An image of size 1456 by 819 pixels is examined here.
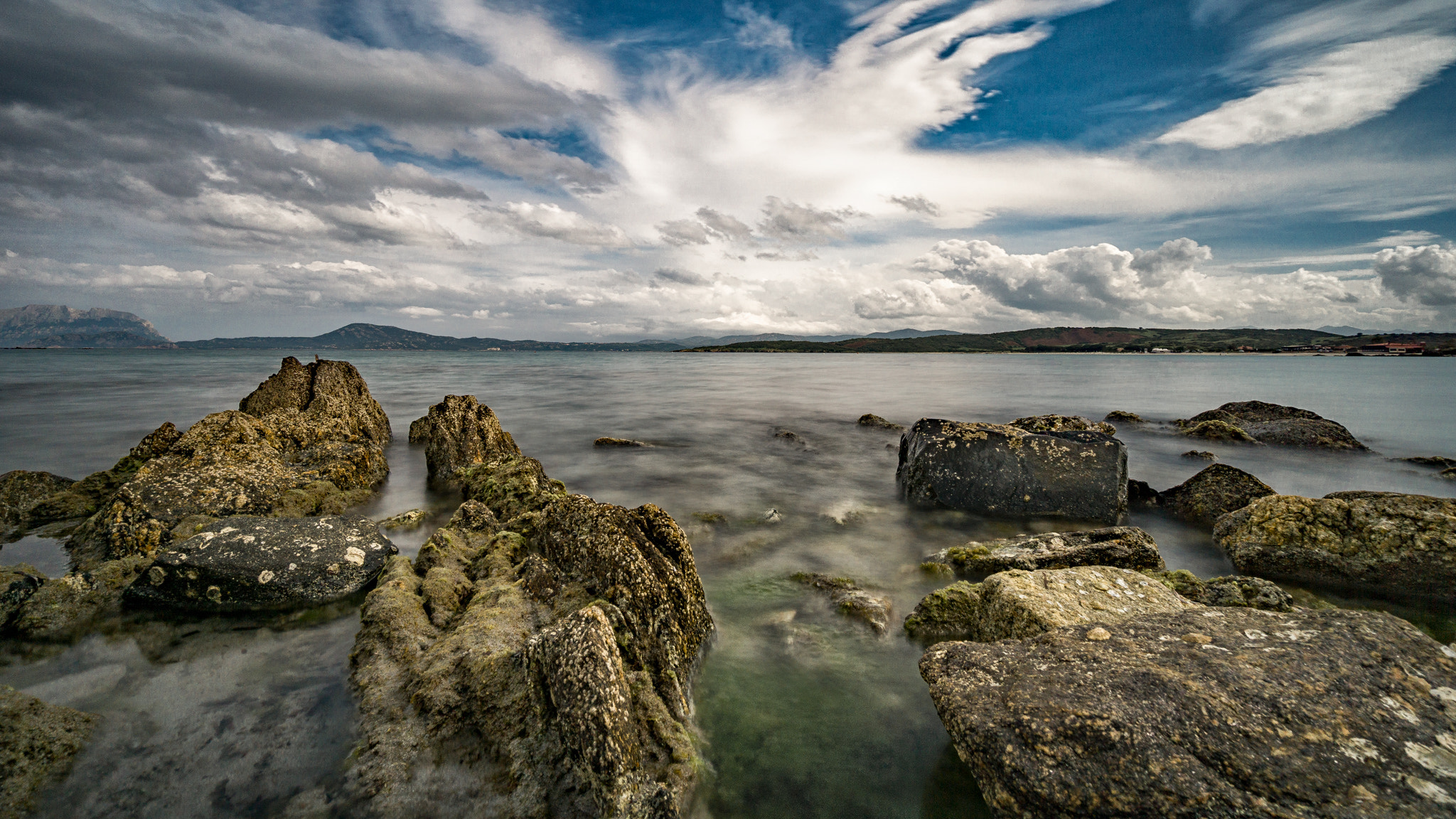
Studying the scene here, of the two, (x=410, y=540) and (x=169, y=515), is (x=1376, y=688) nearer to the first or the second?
(x=410, y=540)

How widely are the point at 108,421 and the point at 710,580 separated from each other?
26.0 m

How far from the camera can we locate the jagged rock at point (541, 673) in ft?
11.9

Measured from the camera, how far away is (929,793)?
4.07 metres

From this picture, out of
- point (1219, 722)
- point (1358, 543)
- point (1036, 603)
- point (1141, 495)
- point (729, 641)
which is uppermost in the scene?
point (1219, 722)

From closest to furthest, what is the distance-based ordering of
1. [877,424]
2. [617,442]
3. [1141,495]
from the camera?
[1141,495], [617,442], [877,424]

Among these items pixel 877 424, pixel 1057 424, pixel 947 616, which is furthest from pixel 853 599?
pixel 877 424

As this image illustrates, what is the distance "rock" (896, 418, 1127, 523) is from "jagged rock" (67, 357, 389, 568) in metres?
10.7

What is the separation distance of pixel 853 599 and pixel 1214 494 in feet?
25.1

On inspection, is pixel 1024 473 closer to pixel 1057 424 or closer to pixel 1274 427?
pixel 1057 424

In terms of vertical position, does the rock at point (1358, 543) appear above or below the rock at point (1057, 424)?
below

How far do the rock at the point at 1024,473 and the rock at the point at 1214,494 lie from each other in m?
1.26

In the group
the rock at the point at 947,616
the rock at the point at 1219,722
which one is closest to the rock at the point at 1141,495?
→ the rock at the point at 947,616

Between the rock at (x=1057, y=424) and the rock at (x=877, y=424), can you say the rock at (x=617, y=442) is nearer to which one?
the rock at (x=877, y=424)

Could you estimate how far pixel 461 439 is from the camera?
1240 centimetres
